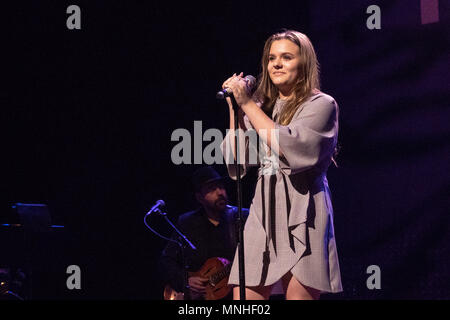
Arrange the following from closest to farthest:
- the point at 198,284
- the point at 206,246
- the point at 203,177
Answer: the point at 198,284
the point at 206,246
the point at 203,177

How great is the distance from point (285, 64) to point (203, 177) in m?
2.86

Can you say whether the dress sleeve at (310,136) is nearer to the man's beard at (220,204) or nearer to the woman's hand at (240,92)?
the woman's hand at (240,92)

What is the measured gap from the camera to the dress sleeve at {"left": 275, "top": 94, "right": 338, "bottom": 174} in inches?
86.5

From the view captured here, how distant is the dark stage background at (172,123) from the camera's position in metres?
4.35

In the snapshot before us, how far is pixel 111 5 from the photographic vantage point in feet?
17.0

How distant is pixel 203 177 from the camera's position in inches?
205

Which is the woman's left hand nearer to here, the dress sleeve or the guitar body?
the dress sleeve

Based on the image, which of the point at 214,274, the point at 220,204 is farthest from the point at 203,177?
the point at 214,274

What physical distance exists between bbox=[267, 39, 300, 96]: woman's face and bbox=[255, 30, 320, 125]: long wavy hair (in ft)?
0.07

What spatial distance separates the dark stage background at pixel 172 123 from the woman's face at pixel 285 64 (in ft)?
7.09

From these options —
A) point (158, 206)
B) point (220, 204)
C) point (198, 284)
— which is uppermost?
point (158, 206)

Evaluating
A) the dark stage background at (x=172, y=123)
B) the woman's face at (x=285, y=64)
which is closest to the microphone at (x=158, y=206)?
the dark stage background at (x=172, y=123)

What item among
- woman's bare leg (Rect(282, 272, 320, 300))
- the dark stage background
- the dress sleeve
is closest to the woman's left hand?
the dress sleeve

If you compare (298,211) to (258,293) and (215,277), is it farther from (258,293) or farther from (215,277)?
(215,277)
